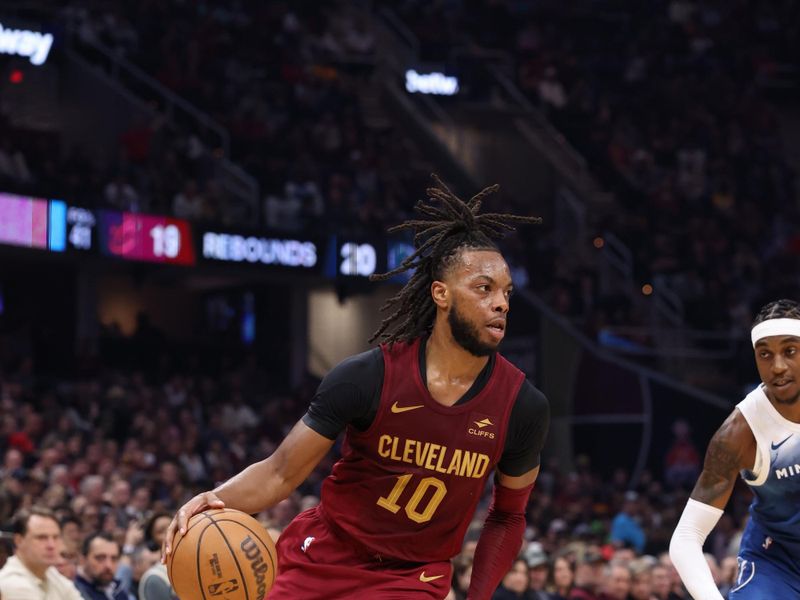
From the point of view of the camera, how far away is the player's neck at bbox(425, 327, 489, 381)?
5.20m

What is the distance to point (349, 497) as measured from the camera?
520 cm

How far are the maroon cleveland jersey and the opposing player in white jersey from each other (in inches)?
51.9

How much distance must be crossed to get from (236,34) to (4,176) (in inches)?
288

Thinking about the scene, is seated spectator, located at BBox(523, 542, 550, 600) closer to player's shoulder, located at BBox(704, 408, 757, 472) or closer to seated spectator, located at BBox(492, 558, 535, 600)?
seated spectator, located at BBox(492, 558, 535, 600)

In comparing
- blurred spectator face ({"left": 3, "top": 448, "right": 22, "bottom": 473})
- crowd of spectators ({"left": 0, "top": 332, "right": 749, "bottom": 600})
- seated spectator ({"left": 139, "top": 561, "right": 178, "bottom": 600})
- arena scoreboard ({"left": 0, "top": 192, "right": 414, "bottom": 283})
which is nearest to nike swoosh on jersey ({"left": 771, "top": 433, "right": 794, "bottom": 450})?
seated spectator ({"left": 139, "top": 561, "right": 178, "bottom": 600})

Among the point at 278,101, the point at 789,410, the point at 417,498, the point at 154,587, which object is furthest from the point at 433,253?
the point at 278,101

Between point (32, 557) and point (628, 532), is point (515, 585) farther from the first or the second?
point (628, 532)

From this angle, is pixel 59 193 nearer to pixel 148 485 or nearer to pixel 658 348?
pixel 148 485

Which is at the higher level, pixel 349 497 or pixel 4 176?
pixel 4 176

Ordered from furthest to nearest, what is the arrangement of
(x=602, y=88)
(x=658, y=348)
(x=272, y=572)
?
(x=602, y=88)
(x=658, y=348)
(x=272, y=572)

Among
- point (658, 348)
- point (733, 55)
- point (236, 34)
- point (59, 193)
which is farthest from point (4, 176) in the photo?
point (733, 55)

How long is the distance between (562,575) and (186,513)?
7.22 meters

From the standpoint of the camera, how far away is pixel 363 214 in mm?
20734

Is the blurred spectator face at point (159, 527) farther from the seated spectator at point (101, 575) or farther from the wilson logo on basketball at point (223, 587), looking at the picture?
the wilson logo on basketball at point (223, 587)
